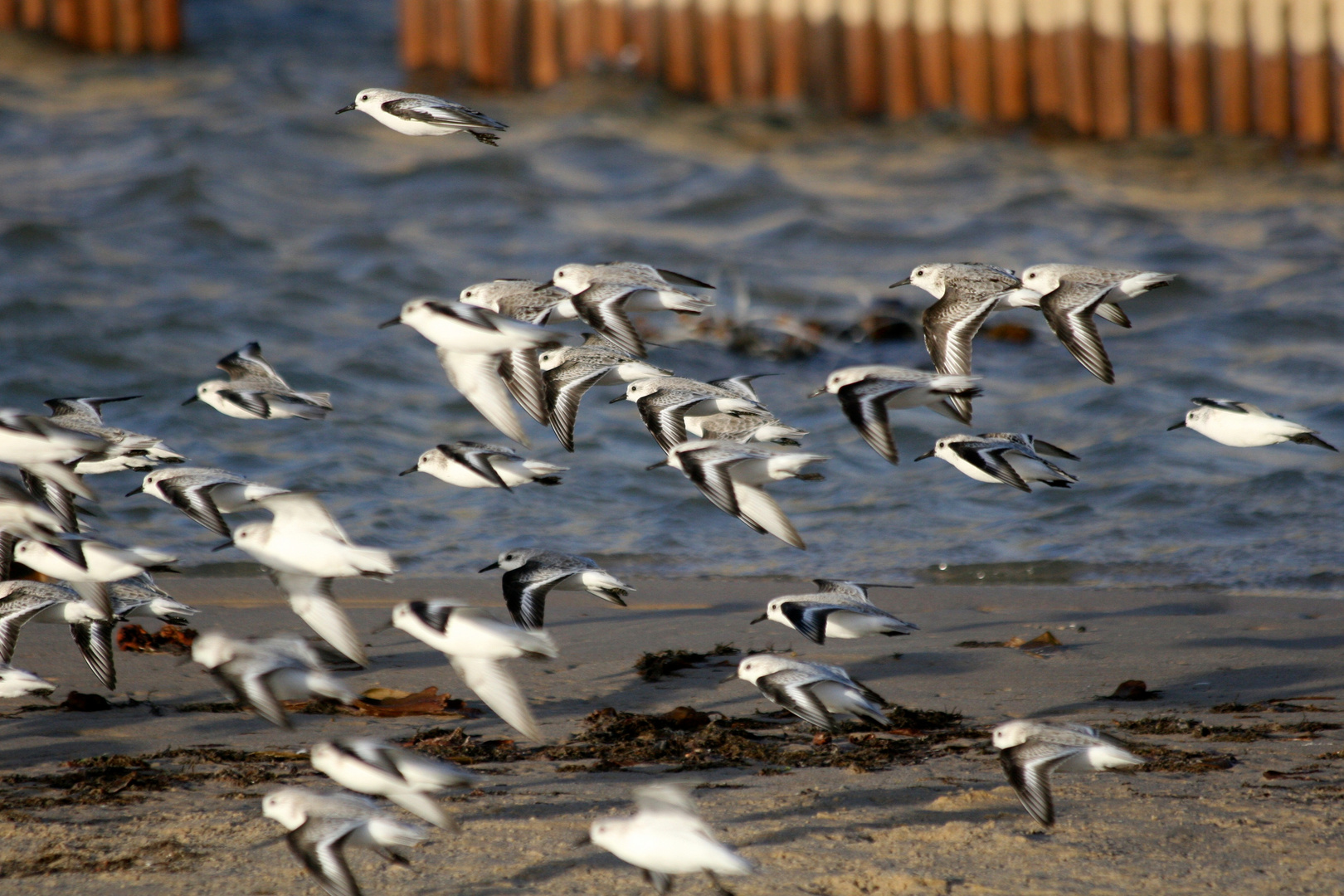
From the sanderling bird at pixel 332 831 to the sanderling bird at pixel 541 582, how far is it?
1.07 metres

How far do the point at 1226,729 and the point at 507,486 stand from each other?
261 centimetres

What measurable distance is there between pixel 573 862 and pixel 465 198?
1350 cm

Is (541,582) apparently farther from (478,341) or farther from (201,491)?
(201,491)

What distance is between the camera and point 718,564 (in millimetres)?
7492

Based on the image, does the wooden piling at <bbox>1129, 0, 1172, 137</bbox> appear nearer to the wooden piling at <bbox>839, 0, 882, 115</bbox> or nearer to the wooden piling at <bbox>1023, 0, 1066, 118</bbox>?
the wooden piling at <bbox>1023, 0, 1066, 118</bbox>

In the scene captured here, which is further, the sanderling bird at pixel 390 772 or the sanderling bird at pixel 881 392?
the sanderling bird at pixel 881 392

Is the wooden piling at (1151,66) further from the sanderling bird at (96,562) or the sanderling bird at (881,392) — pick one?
the sanderling bird at (96,562)

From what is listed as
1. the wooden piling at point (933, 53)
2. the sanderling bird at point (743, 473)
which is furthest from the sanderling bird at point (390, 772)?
the wooden piling at point (933, 53)

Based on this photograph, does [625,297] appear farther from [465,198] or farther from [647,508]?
[465,198]

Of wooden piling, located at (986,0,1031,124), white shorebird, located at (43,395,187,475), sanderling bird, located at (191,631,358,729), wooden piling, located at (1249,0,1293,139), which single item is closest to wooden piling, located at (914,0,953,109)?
wooden piling, located at (986,0,1031,124)

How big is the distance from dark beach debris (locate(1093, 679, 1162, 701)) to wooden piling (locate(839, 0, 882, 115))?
504 inches

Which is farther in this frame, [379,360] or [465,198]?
[465,198]

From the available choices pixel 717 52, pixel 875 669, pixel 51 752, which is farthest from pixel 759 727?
pixel 717 52

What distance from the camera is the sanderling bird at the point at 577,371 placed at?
4.75 metres
